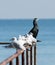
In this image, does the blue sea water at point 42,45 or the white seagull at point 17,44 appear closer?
the white seagull at point 17,44

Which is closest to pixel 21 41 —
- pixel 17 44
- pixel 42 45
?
pixel 17 44

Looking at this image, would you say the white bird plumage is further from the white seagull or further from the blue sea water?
the blue sea water

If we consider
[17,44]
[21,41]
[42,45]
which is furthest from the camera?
[42,45]

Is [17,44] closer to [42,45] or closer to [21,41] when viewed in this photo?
[21,41]

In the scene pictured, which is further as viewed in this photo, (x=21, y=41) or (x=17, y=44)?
(x=21, y=41)

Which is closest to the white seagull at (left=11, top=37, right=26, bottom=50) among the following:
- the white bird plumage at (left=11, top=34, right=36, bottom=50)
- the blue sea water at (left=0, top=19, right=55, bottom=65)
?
the white bird plumage at (left=11, top=34, right=36, bottom=50)

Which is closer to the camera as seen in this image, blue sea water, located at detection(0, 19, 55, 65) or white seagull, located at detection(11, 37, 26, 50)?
white seagull, located at detection(11, 37, 26, 50)

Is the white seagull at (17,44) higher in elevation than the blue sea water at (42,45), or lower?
higher

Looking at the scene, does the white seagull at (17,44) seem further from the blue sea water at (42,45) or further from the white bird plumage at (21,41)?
the blue sea water at (42,45)

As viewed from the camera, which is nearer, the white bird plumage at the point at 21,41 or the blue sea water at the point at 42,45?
the white bird plumage at the point at 21,41

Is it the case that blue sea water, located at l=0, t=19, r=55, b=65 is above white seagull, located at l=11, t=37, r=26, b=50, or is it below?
below

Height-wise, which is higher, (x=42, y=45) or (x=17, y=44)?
(x=17, y=44)

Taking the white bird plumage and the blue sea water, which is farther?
the blue sea water

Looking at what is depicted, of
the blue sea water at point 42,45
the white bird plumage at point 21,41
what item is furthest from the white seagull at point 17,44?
the blue sea water at point 42,45
